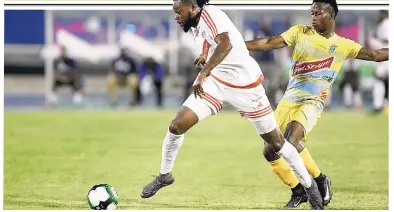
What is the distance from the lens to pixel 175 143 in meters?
10.2

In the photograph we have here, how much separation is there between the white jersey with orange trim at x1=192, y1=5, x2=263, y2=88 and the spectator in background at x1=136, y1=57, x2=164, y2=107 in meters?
17.0

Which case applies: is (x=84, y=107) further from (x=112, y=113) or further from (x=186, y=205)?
(x=186, y=205)

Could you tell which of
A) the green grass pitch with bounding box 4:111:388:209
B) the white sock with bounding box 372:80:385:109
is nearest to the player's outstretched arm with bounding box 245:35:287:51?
the green grass pitch with bounding box 4:111:388:209

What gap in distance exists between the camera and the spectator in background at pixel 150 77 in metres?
27.2

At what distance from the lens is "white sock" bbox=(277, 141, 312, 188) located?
10164 mm

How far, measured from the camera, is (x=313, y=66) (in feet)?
35.4

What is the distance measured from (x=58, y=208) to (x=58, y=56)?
57.4 ft

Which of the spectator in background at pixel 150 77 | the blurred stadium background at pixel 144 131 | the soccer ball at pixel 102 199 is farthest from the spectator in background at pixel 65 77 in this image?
the soccer ball at pixel 102 199

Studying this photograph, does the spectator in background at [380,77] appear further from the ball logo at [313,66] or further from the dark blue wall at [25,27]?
the ball logo at [313,66]

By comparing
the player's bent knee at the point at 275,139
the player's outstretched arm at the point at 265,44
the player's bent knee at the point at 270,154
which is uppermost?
the player's outstretched arm at the point at 265,44

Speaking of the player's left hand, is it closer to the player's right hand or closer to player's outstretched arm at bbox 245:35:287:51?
the player's right hand

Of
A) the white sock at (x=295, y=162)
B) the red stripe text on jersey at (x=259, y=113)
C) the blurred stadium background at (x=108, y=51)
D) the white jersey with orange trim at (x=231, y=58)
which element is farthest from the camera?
the blurred stadium background at (x=108, y=51)

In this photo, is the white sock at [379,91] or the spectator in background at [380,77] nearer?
the spectator in background at [380,77]

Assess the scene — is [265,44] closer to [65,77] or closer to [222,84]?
[222,84]
